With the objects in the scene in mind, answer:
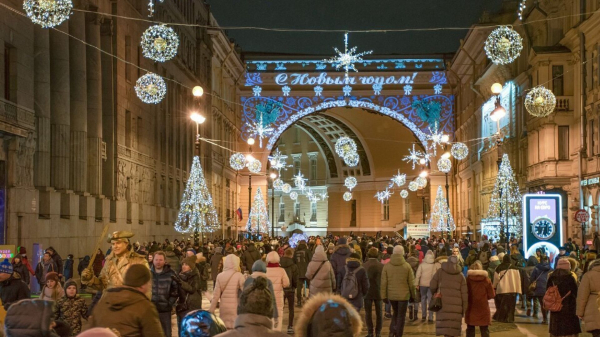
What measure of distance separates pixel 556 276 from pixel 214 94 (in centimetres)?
4635

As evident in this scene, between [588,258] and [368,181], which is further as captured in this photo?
[368,181]

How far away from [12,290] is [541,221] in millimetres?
18093

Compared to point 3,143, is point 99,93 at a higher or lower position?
higher

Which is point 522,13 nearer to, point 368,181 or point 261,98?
point 261,98

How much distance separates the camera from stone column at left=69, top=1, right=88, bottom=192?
105ft

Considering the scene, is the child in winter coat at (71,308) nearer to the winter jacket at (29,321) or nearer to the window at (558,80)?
the winter jacket at (29,321)

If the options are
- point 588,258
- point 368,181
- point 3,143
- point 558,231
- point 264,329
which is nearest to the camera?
point 264,329

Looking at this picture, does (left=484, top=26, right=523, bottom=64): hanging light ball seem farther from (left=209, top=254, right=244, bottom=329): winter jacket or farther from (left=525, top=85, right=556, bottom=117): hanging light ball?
(left=209, top=254, right=244, bottom=329): winter jacket

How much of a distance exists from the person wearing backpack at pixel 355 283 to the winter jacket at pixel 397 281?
438 mm

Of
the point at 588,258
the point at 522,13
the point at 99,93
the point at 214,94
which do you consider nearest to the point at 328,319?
the point at 588,258

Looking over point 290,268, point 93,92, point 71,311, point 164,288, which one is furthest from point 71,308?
point 93,92

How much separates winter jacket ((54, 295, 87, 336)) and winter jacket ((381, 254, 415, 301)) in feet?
21.9

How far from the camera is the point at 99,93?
34.4 metres

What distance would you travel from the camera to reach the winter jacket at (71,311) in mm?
11562
